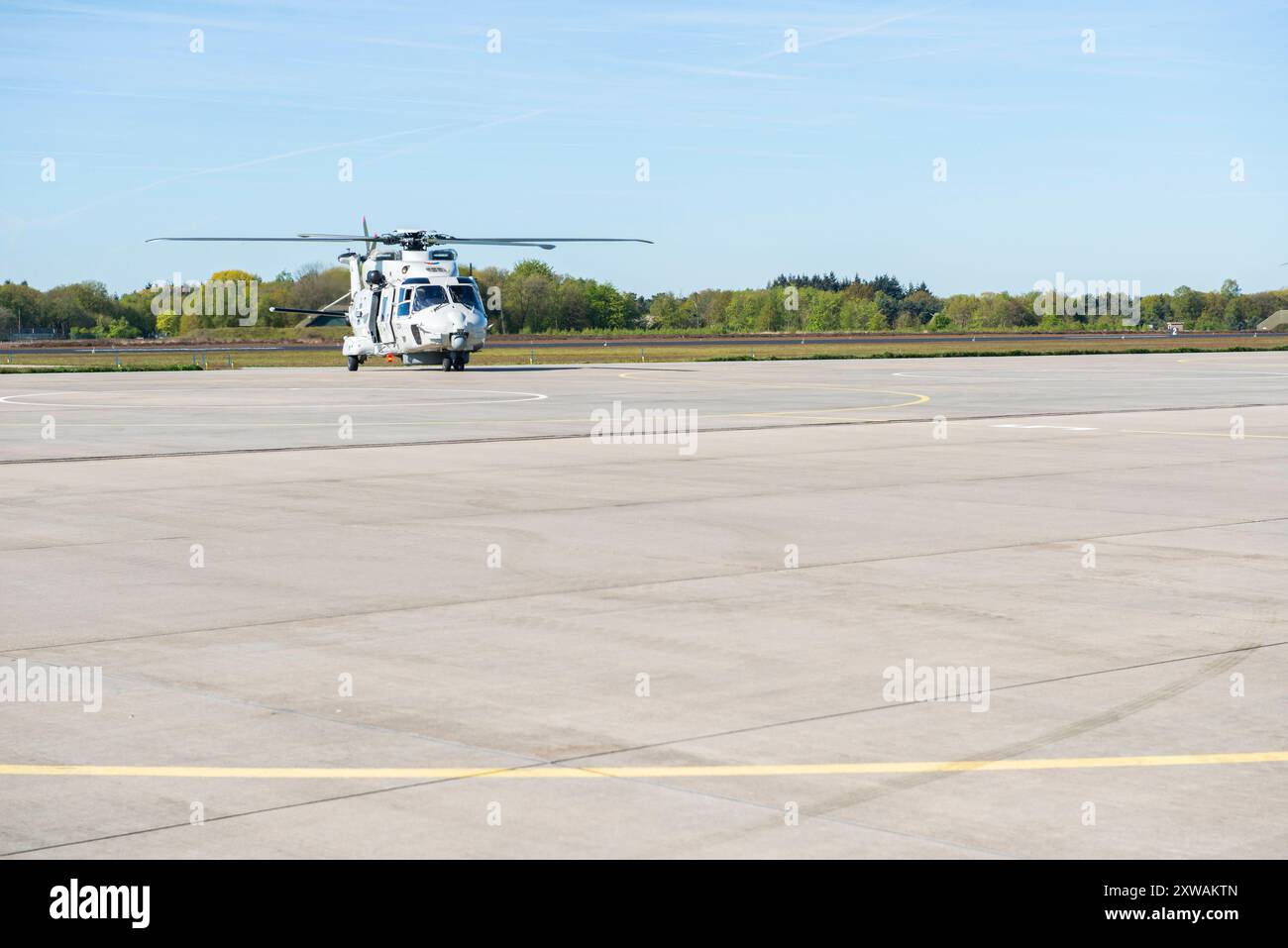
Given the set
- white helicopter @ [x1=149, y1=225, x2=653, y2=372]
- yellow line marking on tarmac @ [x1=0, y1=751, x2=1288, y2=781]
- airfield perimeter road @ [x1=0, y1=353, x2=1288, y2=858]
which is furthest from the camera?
white helicopter @ [x1=149, y1=225, x2=653, y2=372]

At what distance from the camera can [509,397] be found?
127 feet

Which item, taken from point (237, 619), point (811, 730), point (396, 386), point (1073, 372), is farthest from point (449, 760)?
point (1073, 372)

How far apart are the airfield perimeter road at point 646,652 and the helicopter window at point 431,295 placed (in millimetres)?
28129

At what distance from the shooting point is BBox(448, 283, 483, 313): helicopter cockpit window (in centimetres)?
5125

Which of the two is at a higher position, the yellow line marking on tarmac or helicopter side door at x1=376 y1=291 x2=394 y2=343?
helicopter side door at x1=376 y1=291 x2=394 y2=343

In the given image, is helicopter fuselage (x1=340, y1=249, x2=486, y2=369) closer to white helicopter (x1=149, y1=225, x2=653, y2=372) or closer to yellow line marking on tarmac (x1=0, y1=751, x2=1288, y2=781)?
white helicopter (x1=149, y1=225, x2=653, y2=372)

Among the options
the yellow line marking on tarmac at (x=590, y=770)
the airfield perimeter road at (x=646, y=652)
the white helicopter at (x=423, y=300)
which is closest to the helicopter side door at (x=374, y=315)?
the white helicopter at (x=423, y=300)

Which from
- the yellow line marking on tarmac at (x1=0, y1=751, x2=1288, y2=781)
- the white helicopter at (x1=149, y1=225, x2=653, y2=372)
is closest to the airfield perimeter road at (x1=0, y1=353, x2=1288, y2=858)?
the yellow line marking on tarmac at (x1=0, y1=751, x2=1288, y2=781)

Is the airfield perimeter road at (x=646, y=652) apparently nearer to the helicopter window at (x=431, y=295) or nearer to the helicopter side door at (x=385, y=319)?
the helicopter window at (x=431, y=295)

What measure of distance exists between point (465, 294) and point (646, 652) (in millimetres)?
42562

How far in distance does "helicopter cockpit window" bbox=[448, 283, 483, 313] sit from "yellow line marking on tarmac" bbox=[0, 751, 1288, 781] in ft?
146

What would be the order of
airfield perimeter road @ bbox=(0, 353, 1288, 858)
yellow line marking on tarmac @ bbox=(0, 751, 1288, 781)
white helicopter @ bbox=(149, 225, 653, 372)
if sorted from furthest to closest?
white helicopter @ bbox=(149, 225, 653, 372) < yellow line marking on tarmac @ bbox=(0, 751, 1288, 781) < airfield perimeter road @ bbox=(0, 353, 1288, 858)

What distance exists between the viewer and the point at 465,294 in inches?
2024
